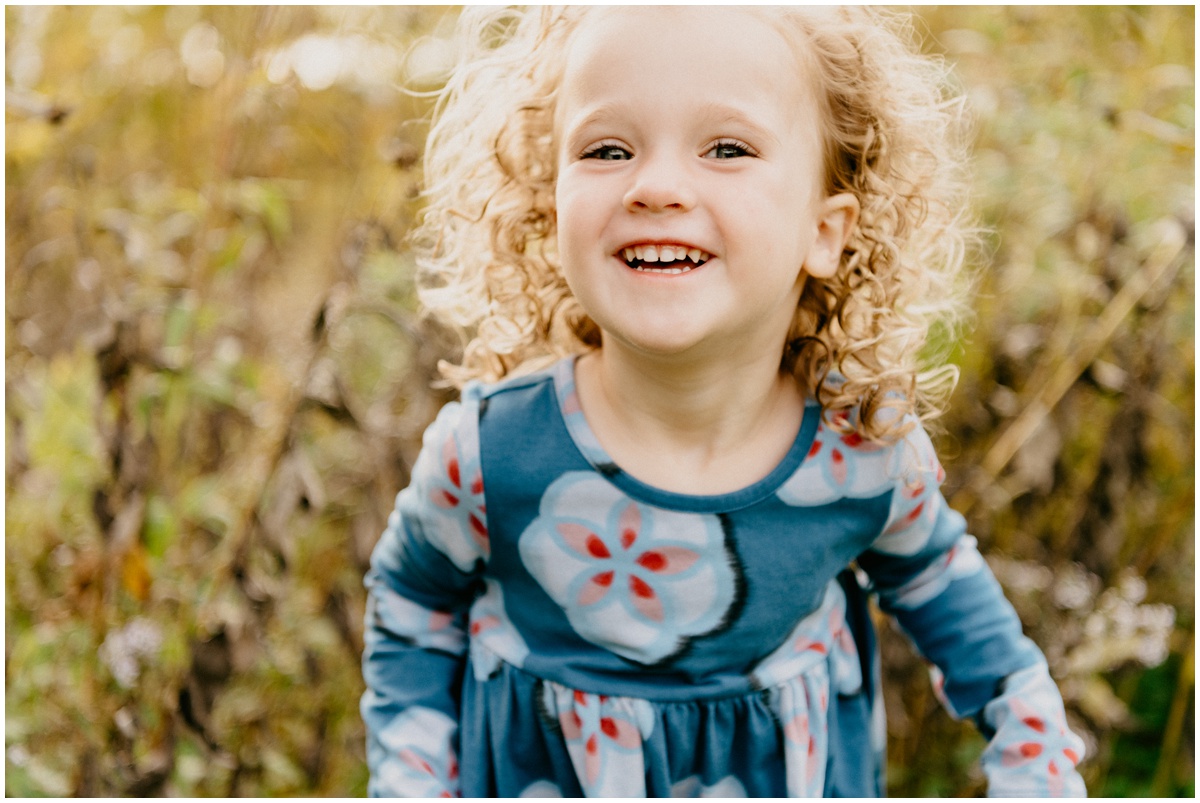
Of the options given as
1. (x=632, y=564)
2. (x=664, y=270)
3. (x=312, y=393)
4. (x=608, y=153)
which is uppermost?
(x=608, y=153)

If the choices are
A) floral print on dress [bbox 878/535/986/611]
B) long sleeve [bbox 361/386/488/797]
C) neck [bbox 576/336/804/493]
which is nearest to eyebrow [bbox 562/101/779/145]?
neck [bbox 576/336/804/493]

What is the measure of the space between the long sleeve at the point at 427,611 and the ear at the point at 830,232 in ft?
1.27

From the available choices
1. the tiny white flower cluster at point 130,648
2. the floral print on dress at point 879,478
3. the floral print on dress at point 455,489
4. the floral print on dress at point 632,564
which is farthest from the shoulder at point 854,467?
the tiny white flower cluster at point 130,648

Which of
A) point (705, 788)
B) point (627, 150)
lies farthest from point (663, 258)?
point (705, 788)

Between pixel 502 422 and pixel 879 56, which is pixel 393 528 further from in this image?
pixel 879 56

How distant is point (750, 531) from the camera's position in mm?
1106

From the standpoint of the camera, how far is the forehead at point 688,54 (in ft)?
3.10

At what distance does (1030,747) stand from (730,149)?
66 centimetres

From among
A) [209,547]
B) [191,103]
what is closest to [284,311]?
[191,103]

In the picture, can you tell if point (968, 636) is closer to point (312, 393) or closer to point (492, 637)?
point (492, 637)

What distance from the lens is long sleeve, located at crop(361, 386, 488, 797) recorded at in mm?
1134

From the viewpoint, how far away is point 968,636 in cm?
115

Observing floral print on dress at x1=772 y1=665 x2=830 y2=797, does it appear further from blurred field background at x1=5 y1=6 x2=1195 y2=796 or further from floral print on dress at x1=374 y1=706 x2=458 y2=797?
blurred field background at x1=5 y1=6 x2=1195 y2=796

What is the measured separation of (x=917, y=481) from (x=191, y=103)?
1564 millimetres
